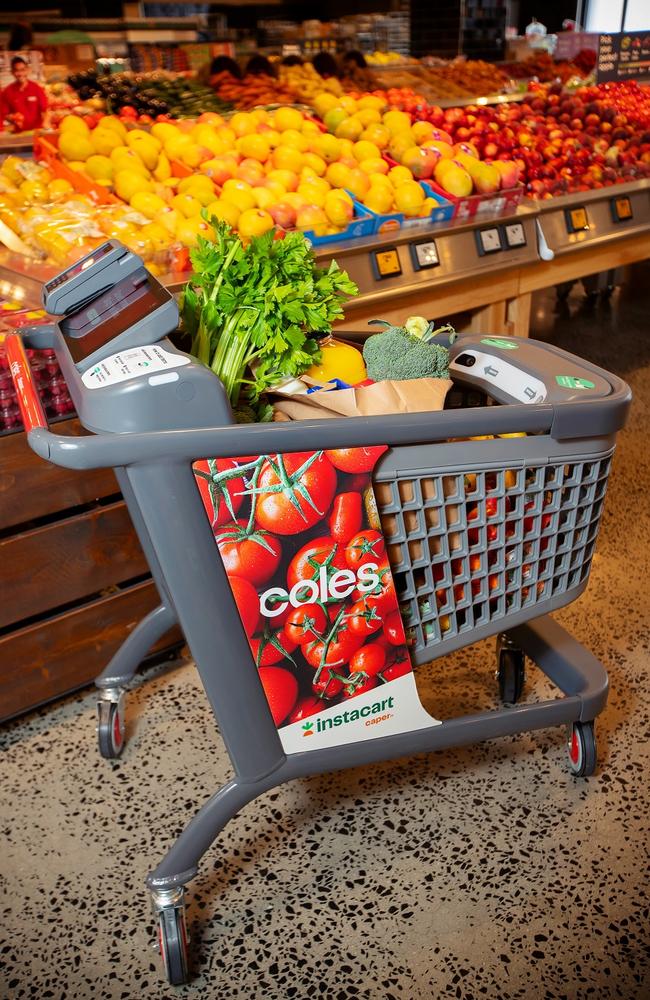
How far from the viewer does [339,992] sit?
1.26 metres

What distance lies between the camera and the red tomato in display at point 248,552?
108 centimetres

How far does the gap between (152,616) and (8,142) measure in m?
2.13

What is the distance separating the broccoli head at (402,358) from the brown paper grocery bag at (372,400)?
2.8 inches

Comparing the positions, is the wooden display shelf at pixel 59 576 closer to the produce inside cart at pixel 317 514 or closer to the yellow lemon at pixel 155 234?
the produce inside cart at pixel 317 514

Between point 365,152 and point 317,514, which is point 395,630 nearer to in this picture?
point 317,514

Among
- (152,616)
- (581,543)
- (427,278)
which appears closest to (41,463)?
(152,616)

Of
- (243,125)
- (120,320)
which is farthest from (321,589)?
(243,125)

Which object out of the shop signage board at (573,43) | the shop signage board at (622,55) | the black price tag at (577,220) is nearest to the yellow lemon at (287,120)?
the black price tag at (577,220)

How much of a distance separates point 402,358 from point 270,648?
0.50 m

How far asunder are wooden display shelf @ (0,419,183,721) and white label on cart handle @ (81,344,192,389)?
0.70m

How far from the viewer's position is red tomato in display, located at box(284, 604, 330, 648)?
1.16 meters

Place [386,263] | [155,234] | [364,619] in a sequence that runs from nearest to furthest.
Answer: [364,619] < [155,234] < [386,263]

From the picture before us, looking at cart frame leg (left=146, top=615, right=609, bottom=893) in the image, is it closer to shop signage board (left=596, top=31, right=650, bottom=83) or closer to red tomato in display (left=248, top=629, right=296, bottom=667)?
Answer: red tomato in display (left=248, top=629, right=296, bottom=667)

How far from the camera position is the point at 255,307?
3.98 feet
